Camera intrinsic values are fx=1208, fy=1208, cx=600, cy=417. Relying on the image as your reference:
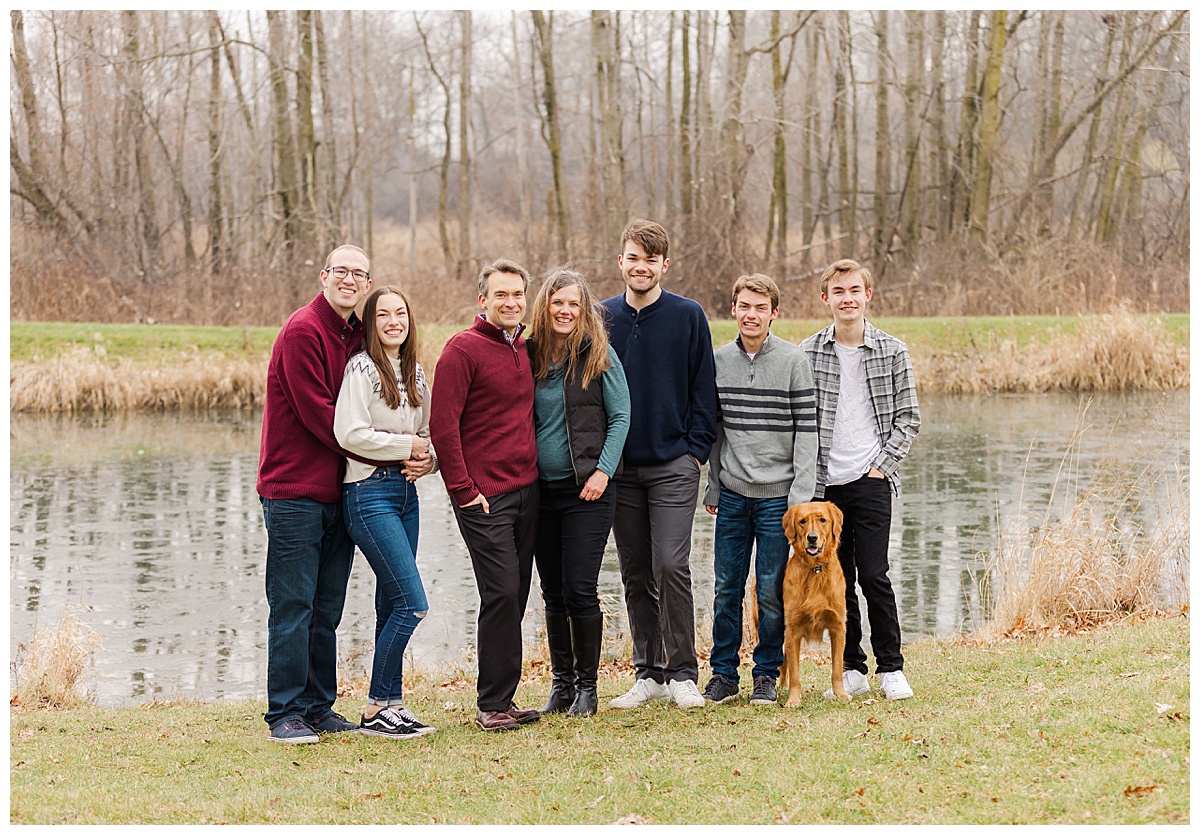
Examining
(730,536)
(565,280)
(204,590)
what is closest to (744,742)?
(730,536)

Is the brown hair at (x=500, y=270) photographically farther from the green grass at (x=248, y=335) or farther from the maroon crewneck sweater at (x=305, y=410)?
the green grass at (x=248, y=335)

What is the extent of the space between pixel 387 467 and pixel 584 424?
887 mm

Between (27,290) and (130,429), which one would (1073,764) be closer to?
(130,429)

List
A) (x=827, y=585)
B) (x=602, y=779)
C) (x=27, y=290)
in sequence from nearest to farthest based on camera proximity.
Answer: (x=602, y=779), (x=827, y=585), (x=27, y=290)

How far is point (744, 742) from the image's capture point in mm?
4855

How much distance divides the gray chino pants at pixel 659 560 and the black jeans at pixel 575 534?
5.9 inches

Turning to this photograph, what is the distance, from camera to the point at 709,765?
4.56m

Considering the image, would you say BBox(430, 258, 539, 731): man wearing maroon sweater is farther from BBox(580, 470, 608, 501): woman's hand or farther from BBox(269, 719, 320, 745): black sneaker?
BBox(269, 719, 320, 745): black sneaker

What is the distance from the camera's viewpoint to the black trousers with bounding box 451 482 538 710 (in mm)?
5262

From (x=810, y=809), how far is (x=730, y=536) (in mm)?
1781

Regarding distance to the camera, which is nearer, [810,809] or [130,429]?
[810,809]

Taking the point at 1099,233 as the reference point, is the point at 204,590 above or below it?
below

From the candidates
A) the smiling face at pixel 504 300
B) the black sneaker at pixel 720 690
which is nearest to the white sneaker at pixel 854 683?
the black sneaker at pixel 720 690

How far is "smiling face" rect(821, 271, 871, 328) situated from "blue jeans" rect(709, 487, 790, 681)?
904 millimetres
